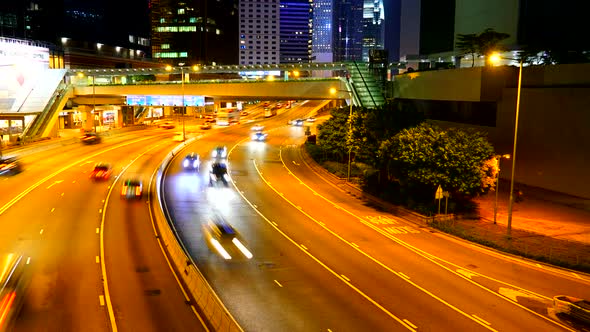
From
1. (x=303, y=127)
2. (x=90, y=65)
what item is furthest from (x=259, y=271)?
(x=90, y=65)

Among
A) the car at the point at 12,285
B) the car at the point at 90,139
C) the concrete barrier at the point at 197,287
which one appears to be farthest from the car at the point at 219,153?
the car at the point at 12,285

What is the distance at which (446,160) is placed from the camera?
38.0 m

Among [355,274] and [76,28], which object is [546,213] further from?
[76,28]

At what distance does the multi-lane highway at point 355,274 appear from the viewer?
2116cm

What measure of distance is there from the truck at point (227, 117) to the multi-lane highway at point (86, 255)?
67.3m

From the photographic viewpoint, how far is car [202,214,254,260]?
29844 mm

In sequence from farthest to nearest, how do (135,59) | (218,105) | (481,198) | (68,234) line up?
1. (218,105)
2. (135,59)
3. (481,198)
4. (68,234)

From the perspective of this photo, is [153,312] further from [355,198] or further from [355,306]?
[355,198]

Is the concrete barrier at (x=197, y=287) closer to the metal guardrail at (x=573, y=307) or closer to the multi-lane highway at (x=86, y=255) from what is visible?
the multi-lane highway at (x=86, y=255)

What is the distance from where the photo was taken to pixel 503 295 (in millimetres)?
24000

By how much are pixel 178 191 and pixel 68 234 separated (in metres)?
16.0

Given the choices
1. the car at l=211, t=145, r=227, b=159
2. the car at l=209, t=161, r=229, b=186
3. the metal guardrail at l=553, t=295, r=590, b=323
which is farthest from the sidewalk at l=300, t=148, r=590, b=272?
the car at l=211, t=145, r=227, b=159

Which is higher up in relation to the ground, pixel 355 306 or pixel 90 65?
pixel 90 65

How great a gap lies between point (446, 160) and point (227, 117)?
112 meters
